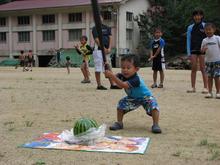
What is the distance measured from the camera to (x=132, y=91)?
6.12m

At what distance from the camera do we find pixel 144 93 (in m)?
6.12

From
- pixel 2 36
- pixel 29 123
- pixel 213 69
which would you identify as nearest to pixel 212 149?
pixel 29 123

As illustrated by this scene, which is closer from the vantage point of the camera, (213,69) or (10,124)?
(10,124)

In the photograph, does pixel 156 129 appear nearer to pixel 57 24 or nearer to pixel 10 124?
pixel 10 124

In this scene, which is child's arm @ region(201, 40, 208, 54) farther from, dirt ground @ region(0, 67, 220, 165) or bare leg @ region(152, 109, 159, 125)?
bare leg @ region(152, 109, 159, 125)

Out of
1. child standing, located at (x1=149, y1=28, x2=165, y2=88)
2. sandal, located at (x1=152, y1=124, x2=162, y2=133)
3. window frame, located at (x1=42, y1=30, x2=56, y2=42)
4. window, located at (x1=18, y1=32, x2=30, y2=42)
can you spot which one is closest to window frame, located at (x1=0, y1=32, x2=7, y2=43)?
window, located at (x1=18, y1=32, x2=30, y2=42)

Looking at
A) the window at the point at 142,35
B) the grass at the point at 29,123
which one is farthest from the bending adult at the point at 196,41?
the window at the point at 142,35

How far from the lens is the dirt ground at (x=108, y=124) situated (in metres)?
4.50

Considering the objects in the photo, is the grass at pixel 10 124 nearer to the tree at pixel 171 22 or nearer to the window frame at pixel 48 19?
the tree at pixel 171 22

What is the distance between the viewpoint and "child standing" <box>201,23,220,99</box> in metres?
9.73

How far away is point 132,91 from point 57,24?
43894mm

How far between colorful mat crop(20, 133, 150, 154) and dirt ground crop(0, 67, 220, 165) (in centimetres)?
12

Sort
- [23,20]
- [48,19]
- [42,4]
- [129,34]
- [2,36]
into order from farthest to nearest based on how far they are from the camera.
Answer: [2,36] → [23,20] → [42,4] → [48,19] → [129,34]

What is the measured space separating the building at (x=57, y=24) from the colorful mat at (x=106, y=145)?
40.6 meters
